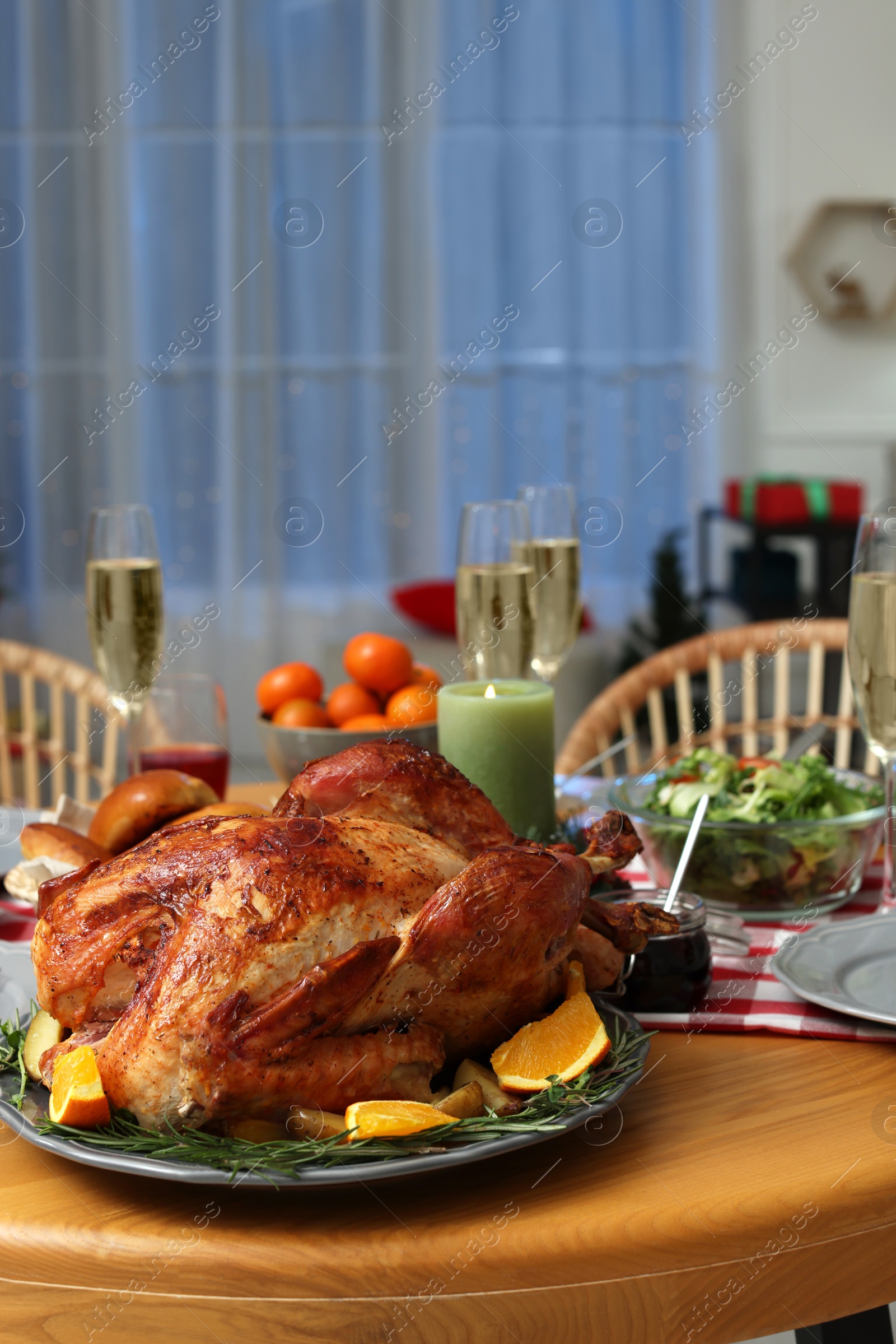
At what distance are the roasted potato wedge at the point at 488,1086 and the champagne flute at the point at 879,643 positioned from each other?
1.59 ft

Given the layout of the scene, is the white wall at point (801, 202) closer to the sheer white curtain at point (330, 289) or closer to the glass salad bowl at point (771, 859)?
the sheer white curtain at point (330, 289)

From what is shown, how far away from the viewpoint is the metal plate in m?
0.90

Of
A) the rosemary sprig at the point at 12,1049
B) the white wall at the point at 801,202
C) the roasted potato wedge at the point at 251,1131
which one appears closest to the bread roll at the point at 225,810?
the rosemary sprig at the point at 12,1049

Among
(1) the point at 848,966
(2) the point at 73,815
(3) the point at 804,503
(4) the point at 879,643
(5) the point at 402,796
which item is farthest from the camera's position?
(3) the point at 804,503

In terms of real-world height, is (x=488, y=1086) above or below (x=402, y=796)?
below

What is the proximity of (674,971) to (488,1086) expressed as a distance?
0.23 m

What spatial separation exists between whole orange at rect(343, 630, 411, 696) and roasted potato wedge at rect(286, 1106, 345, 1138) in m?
Answer: 0.74

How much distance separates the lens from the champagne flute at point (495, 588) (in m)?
1.44

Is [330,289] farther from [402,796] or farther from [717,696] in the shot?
[402,796]

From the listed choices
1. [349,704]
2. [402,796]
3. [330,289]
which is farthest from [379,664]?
[330,289]

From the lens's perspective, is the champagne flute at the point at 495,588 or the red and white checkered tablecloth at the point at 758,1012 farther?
the champagne flute at the point at 495,588

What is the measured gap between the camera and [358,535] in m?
4.70

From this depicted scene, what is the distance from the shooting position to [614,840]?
902 millimetres

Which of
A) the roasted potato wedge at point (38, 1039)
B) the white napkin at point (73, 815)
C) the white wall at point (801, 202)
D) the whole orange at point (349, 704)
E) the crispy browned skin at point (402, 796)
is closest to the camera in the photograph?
the roasted potato wedge at point (38, 1039)
